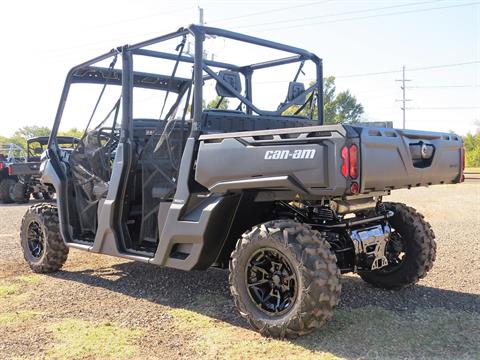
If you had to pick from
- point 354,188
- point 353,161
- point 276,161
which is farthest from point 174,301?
point 353,161

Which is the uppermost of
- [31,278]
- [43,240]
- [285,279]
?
[285,279]

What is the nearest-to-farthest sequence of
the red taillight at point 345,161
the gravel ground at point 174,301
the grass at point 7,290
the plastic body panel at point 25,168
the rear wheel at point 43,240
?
the red taillight at point 345,161 → the gravel ground at point 174,301 → the grass at point 7,290 → the rear wheel at point 43,240 → the plastic body panel at point 25,168

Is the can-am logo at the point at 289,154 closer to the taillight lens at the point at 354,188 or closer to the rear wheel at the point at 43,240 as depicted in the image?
the taillight lens at the point at 354,188

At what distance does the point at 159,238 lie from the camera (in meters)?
5.05

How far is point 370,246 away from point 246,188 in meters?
1.31

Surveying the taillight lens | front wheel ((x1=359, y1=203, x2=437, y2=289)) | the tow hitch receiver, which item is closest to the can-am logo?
the taillight lens

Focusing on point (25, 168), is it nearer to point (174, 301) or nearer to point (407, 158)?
point (174, 301)

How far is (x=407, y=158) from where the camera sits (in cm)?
413

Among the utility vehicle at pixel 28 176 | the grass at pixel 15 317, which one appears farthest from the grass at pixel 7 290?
the utility vehicle at pixel 28 176

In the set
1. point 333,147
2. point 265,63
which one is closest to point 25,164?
point 265,63

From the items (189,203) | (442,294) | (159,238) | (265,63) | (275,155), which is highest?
(265,63)

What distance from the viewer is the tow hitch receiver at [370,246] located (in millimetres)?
4621

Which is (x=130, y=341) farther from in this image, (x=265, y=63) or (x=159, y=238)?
(x=265, y=63)

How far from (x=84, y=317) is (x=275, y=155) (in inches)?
89.1
